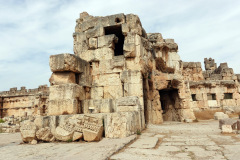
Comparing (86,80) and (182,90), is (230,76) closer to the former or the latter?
(182,90)

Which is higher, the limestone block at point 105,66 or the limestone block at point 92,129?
the limestone block at point 105,66

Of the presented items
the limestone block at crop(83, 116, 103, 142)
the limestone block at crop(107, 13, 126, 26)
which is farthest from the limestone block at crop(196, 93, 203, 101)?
the limestone block at crop(83, 116, 103, 142)

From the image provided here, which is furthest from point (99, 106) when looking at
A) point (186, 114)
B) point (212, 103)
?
point (212, 103)

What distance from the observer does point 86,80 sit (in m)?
6.76

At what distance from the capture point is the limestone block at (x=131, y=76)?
6.60 meters

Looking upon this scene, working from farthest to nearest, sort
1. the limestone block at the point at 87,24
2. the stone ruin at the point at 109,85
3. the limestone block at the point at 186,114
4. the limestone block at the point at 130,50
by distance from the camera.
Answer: the limestone block at the point at 186,114, the limestone block at the point at 87,24, the limestone block at the point at 130,50, the stone ruin at the point at 109,85

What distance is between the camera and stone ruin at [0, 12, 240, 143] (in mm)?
4273

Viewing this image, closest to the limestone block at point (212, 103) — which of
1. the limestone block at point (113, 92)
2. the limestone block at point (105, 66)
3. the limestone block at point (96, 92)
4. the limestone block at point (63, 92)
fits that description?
the limestone block at point (113, 92)

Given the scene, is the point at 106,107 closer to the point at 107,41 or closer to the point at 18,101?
the point at 107,41

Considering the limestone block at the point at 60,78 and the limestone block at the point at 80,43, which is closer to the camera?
the limestone block at the point at 60,78

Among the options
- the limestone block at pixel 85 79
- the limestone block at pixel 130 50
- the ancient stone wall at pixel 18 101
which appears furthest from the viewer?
the ancient stone wall at pixel 18 101

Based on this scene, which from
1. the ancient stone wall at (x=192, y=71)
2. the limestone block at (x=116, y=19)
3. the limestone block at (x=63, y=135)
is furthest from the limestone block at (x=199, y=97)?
the limestone block at (x=63, y=135)

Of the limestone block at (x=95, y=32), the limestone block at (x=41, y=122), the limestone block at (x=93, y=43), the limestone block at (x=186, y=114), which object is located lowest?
the limestone block at (x=186, y=114)

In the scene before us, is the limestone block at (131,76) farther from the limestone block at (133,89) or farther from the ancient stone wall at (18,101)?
the ancient stone wall at (18,101)
